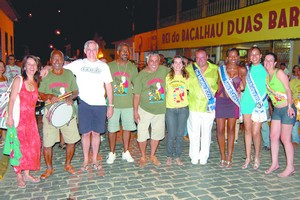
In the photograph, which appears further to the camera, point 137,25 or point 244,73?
point 137,25

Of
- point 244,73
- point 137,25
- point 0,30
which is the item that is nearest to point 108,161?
point 244,73

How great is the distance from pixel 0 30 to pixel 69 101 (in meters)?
10.9

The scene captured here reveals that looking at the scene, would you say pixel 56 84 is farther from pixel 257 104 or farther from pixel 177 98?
pixel 257 104

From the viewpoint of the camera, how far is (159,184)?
187 inches

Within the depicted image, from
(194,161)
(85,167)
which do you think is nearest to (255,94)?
(194,161)

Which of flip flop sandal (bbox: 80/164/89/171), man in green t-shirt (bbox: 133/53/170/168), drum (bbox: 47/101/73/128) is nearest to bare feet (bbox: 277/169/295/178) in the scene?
man in green t-shirt (bbox: 133/53/170/168)

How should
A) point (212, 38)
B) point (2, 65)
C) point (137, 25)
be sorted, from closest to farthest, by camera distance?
point (2, 65) → point (212, 38) → point (137, 25)

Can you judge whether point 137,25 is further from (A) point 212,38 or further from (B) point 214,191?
(B) point 214,191

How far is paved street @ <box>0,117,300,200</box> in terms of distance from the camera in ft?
14.3

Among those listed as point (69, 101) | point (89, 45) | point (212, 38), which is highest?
point (212, 38)

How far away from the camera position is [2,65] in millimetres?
7156

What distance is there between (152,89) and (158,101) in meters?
0.25

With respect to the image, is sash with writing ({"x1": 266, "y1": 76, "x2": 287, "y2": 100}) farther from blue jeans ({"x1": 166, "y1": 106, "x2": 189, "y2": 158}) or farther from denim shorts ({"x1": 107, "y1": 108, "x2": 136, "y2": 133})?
denim shorts ({"x1": 107, "y1": 108, "x2": 136, "y2": 133})

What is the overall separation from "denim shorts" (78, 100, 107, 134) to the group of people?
17 millimetres
